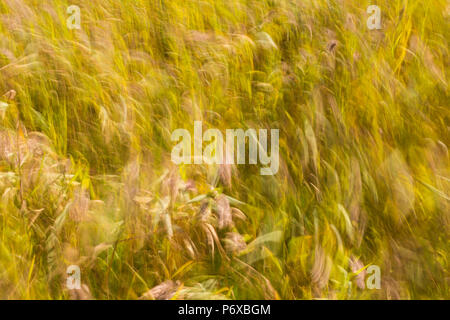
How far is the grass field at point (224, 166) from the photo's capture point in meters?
1.69

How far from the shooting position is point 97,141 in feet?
6.41

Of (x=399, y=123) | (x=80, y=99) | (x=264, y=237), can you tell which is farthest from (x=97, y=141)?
(x=399, y=123)

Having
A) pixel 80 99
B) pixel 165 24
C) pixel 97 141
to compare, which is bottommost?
pixel 97 141

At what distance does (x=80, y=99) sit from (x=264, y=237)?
0.84m

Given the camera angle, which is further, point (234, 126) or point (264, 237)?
point (234, 126)

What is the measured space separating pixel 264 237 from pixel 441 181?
615 millimetres

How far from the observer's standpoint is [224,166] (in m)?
1.86

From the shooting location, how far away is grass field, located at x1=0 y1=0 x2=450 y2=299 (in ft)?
5.54

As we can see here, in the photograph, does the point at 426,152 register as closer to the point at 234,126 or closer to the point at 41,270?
the point at 234,126
